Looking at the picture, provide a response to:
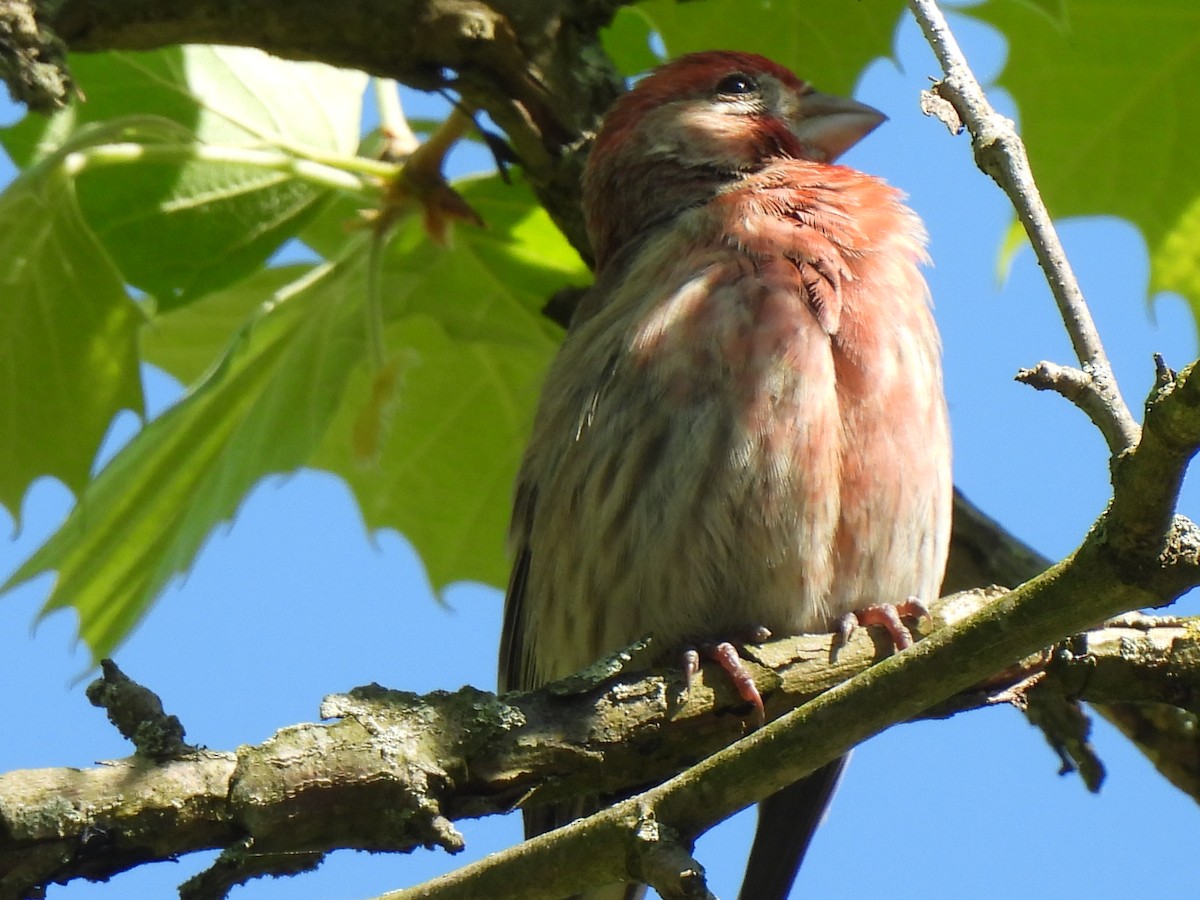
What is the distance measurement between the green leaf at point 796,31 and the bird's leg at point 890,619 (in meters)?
1.95

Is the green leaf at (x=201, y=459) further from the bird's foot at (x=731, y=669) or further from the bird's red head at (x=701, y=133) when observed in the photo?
the bird's foot at (x=731, y=669)

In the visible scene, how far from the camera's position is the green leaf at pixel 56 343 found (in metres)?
4.52

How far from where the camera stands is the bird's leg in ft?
12.2

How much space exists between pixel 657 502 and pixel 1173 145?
228 cm

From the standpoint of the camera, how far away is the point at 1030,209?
2.69 meters

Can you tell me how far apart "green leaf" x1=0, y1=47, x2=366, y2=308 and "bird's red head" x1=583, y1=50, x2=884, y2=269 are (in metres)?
0.97

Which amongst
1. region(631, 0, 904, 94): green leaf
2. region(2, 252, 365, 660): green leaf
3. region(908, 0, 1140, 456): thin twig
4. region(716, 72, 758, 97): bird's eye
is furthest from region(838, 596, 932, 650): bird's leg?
region(716, 72, 758, 97): bird's eye

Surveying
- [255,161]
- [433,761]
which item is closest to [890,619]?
[433,761]

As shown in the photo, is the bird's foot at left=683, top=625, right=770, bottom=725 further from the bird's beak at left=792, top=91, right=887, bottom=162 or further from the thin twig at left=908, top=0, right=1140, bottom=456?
the bird's beak at left=792, top=91, right=887, bottom=162

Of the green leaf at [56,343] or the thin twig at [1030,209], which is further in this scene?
the green leaf at [56,343]

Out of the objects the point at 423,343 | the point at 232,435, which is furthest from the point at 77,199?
the point at 423,343

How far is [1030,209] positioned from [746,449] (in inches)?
63.7

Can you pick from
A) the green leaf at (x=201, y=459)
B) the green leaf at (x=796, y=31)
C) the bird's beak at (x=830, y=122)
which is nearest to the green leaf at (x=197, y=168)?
the green leaf at (x=201, y=459)

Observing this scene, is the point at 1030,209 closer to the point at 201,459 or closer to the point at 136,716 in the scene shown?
the point at 136,716
